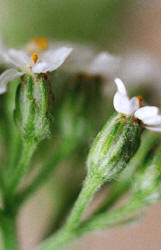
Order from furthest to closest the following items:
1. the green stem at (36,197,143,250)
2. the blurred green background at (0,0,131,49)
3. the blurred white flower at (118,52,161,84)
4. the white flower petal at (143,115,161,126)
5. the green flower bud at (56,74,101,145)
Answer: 1. the blurred green background at (0,0,131,49)
2. the blurred white flower at (118,52,161,84)
3. the green flower bud at (56,74,101,145)
4. the green stem at (36,197,143,250)
5. the white flower petal at (143,115,161,126)

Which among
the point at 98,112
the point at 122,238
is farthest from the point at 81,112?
the point at 122,238

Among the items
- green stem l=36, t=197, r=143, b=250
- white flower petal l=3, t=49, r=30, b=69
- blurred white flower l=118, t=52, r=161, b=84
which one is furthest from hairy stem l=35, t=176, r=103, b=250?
blurred white flower l=118, t=52, r=161, b=84

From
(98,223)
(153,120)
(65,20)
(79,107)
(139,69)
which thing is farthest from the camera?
(65,20)

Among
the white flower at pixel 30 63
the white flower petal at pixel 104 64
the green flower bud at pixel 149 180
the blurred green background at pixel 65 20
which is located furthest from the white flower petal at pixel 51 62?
the blurred green background at pixel 65 20

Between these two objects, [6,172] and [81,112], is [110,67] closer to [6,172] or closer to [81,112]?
Answer: [81,112]

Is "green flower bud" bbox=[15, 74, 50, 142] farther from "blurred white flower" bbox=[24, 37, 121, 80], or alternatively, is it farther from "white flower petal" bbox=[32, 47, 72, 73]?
"blurred white flower" bbox=[24, 37, 121, 80]

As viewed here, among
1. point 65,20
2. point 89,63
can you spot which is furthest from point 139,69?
point 65,20

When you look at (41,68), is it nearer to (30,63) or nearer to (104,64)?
(30,63)
